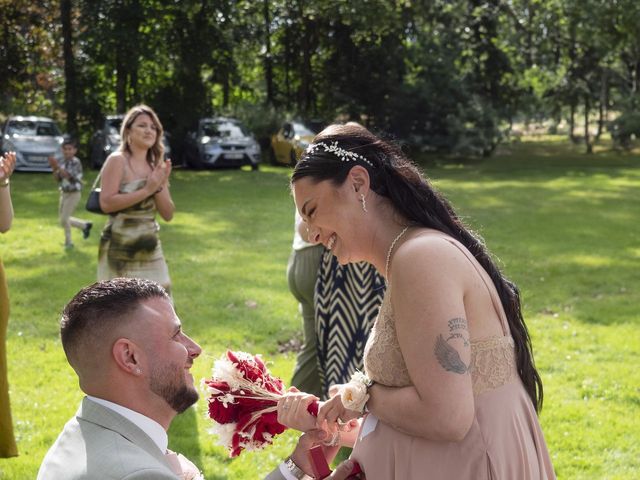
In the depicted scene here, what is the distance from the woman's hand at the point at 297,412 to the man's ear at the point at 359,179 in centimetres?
74

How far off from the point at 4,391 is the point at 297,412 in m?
3.14

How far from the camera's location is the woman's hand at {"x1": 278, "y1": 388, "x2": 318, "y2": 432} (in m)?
3.00

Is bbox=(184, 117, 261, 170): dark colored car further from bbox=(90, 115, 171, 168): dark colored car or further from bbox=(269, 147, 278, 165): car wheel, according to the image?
bbox=(269, 147, 278, 165): car wheel

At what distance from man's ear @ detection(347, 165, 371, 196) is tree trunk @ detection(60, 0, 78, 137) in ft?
97.3

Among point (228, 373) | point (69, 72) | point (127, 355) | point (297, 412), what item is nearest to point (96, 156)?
point (69, 72)

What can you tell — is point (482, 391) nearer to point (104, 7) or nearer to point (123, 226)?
point (123, 226)

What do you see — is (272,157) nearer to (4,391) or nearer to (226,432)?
(4,391)

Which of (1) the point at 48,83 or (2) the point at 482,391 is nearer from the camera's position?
(2) the point at 482,391

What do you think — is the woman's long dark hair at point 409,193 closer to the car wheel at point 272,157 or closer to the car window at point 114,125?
the car window at point 114,125

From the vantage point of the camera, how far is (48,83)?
137 feet

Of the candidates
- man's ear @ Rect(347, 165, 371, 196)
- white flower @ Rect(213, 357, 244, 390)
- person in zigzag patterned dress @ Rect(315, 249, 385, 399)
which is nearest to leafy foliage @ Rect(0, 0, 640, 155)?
person in zigzag patterned dress @ Rect(315, 249, 385, 399)

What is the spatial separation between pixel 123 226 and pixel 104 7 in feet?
79.9

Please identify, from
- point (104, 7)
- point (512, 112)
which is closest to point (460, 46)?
point (512, 112)

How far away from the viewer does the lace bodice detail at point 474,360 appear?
8.87 feet
